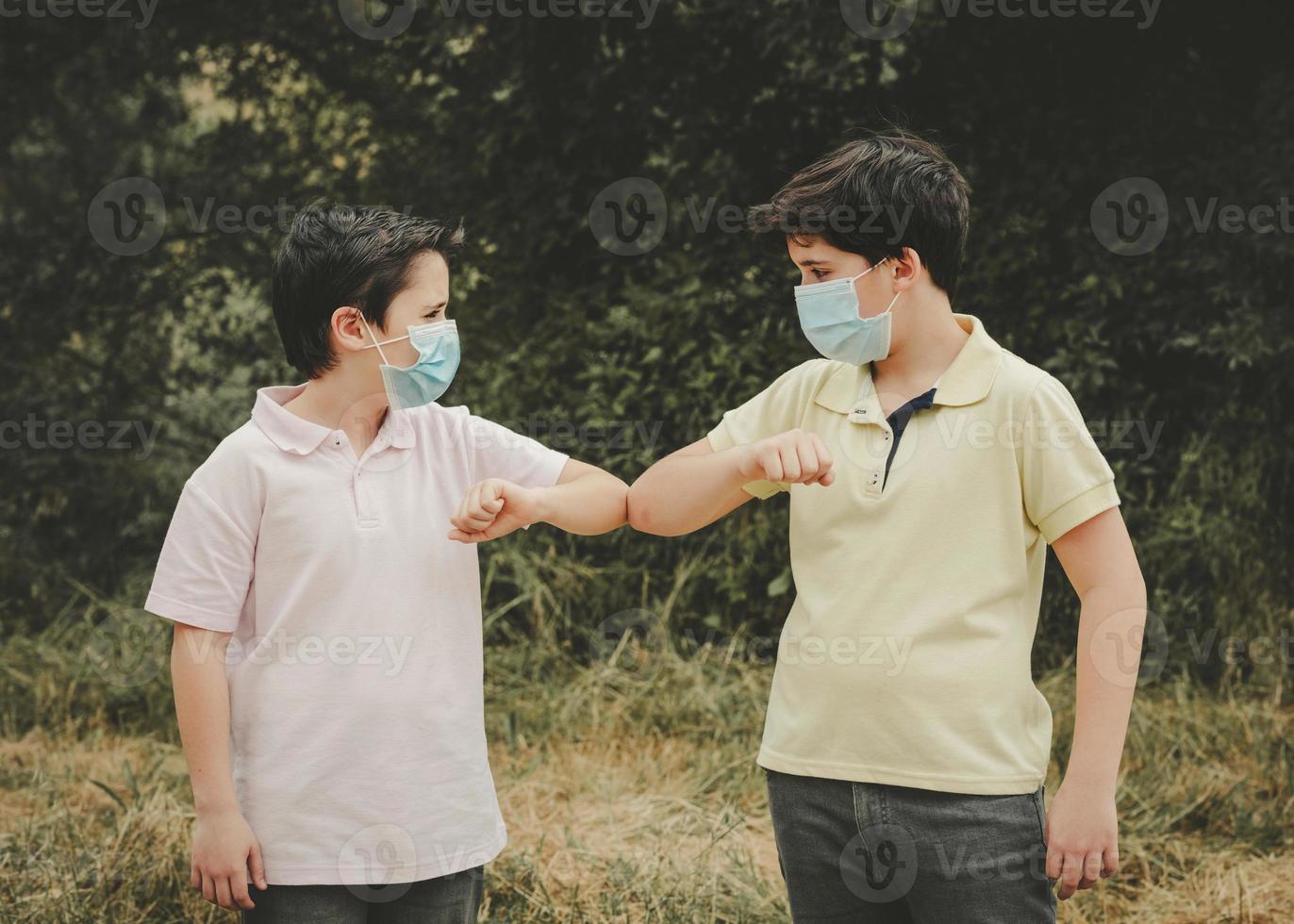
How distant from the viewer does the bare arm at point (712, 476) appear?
5.50 ft

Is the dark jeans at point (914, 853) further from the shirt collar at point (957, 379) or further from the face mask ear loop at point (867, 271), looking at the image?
the face mask ear loop at point (867, 271)

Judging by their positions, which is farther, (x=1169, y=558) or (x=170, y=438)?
(x=170, y=438)

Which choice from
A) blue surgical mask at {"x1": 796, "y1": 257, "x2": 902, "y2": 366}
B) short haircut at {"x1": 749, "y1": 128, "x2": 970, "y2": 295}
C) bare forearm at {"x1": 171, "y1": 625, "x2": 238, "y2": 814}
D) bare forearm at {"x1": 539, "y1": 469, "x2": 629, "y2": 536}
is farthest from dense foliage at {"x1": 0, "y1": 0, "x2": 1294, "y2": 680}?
bare forearm at {"x1": 171, "y1": 625, "x2": 238, "y2": 814}

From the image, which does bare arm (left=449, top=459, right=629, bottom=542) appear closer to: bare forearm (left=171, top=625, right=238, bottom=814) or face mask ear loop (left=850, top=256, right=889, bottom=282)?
bare forearm (left=171, top=625, right=238, bottom=814)

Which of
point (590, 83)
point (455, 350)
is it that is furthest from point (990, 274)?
point (455, 350)

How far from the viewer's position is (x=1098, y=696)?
Result: 170 cm

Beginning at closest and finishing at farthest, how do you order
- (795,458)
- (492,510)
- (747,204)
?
(795,458)
(492,510)
(747,204)

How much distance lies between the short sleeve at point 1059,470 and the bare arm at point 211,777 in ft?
3.82

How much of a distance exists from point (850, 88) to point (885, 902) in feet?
11.8

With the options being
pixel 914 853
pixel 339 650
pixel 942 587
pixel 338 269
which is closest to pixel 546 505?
pixel 339 650

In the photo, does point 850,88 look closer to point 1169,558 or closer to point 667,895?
point 1169,558

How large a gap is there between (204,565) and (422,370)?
435 millimetres

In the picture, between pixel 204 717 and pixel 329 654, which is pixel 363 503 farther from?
pixel 204 717

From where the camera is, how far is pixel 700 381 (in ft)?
15.6
